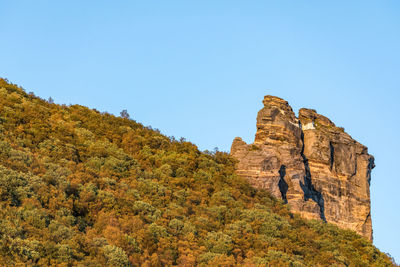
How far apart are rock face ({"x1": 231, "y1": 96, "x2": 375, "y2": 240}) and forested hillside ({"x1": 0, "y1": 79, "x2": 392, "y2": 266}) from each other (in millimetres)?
2730

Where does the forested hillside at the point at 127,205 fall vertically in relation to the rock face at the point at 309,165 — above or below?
below

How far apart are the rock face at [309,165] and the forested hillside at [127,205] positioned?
2.73 metres

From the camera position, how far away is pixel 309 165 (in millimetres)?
65750

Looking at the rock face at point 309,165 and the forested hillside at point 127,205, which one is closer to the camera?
the forested hillside at point 127,205

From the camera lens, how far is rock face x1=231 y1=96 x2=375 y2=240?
59.9m

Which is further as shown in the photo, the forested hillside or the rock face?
the rock face

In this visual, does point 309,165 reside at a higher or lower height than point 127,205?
higher

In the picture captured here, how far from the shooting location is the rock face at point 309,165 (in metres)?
59.9

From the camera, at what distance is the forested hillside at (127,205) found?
34500 mm

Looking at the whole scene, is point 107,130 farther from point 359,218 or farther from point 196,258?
point 359,218

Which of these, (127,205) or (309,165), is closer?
(127,205)

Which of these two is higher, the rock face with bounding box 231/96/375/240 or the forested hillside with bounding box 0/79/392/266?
the rock face with bounding box 231/96/375/240

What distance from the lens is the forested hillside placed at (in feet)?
113

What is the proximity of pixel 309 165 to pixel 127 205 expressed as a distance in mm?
29005
